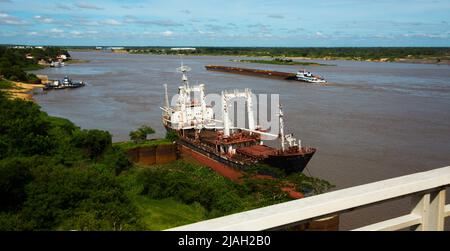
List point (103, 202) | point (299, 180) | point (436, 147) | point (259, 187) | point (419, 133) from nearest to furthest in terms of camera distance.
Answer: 1. point (103, 202)
2. point (259, 187)
3. point (299, 180)
4. point (436, 147)
5. point (419, 133)

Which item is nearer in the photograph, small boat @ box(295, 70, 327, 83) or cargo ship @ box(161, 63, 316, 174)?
cargo ship @ box(161, 63, 316, 174)

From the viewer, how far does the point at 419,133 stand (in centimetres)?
2448

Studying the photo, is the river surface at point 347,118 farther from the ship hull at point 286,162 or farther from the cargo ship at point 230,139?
the cargo ship at point 230,139

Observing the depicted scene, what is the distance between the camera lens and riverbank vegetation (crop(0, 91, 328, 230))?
9289 millimetres

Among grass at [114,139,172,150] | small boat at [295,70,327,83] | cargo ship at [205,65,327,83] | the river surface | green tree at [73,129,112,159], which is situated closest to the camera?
the river surface

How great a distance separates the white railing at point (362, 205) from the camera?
1.64 m

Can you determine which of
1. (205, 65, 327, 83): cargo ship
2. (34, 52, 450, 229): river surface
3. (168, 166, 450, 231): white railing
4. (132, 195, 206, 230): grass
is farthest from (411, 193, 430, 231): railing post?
(205, 65, 327, 83): cargo ship

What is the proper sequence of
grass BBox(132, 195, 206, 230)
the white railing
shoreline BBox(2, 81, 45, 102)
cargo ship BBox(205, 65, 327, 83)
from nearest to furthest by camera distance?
1. the white railing
2. grass BBox(132, 195, 206, 230)
3. shoreline BBox(2, 81, 45, 102)
4. cargo ship BBox(205, 65, 327, 83)

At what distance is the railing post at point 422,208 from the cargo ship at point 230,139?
14668 mm

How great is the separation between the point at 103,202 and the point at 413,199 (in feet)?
28.7

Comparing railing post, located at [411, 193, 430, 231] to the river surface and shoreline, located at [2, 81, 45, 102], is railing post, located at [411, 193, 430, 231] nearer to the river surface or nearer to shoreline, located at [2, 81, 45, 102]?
the river surface
